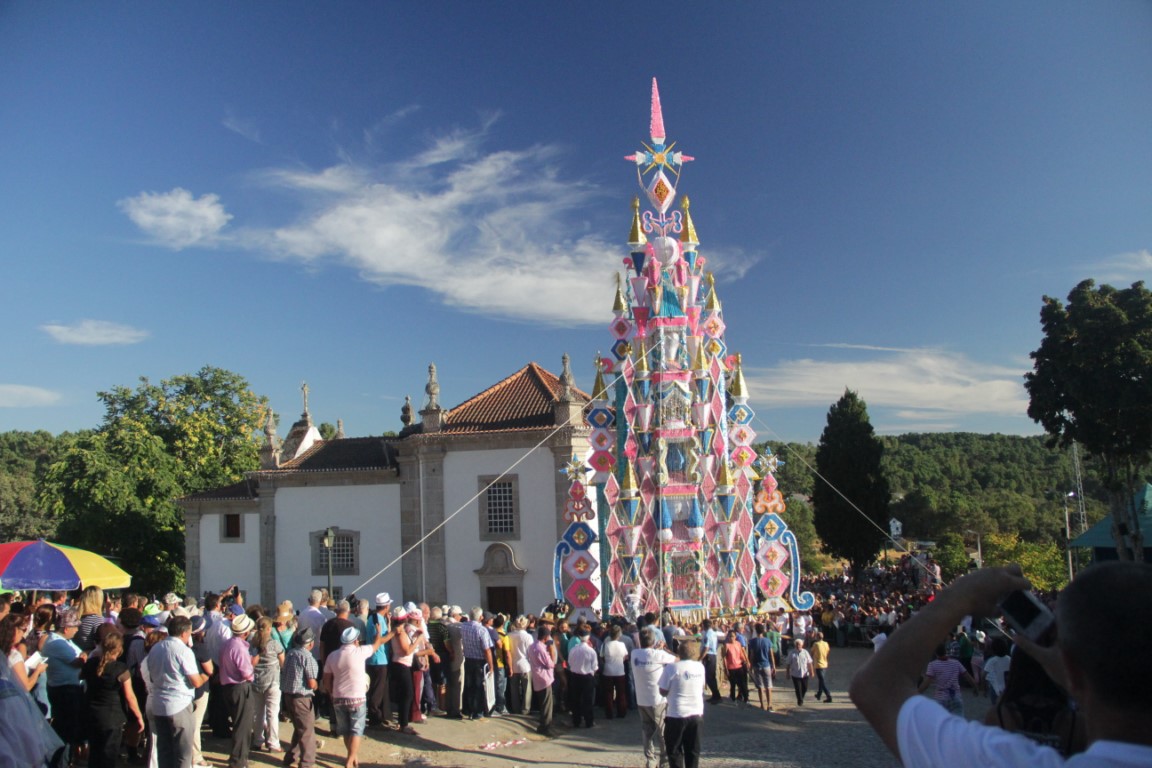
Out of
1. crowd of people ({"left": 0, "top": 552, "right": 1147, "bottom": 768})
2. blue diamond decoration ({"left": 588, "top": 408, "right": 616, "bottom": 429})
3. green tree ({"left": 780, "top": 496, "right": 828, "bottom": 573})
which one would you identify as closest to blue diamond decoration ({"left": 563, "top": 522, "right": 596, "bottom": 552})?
blue diamond decoration ({"left": 588, "top": 408, "right": 616, "bottom": 429})

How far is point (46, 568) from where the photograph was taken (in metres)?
13.4

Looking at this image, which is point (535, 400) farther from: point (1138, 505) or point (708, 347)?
point (1138, 505)

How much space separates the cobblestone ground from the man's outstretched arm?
9.05 m

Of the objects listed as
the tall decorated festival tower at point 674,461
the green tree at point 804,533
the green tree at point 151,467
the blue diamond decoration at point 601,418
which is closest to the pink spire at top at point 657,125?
the tall decorated festival tower at point 674,461

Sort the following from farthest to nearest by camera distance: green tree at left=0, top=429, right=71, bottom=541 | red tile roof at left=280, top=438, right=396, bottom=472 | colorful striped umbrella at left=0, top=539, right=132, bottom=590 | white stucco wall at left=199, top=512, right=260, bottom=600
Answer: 1. green tree at left=0, top=429, right=71, bottom=541
2. white stucco wall at left=199, top=512, right=260, bottom=600
3. red tile roof at left=280, top=438, right=396, bottom=472
4. colorful striped umbrella at left=0, top=539, right=132, bottom=590

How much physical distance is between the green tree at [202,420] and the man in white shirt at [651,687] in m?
29.6

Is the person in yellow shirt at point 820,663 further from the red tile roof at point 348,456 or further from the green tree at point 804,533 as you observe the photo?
the green tree at point 804,533

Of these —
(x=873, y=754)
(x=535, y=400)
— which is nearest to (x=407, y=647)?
(x=873, y=754)

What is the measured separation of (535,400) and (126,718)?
66.1ft

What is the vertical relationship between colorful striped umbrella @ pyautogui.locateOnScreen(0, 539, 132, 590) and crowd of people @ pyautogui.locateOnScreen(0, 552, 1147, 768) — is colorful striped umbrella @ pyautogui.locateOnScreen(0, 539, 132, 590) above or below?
above

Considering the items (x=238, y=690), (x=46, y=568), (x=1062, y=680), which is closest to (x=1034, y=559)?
(x=238, y=690)

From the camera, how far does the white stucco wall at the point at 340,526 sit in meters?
27.8

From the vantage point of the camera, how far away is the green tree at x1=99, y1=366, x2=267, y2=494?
35844 millimetres

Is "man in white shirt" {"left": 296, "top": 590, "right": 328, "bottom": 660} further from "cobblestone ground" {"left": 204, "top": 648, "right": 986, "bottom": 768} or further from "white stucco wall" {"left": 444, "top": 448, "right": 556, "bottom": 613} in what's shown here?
"white stucco wall" {"left": 444, "top": 448, "right": 556, "bottom": 613}
